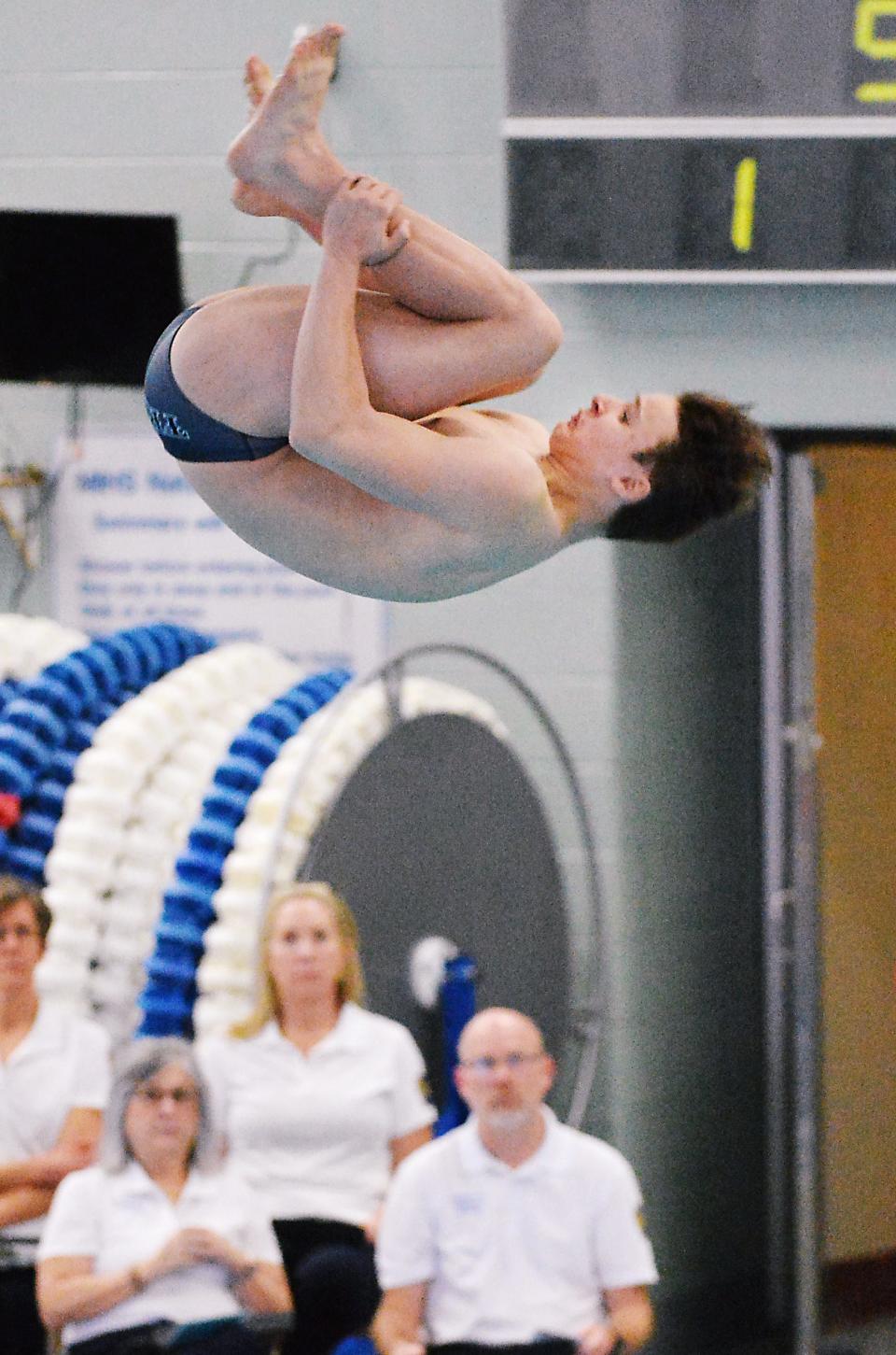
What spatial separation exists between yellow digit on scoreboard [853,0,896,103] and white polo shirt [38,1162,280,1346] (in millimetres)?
2654

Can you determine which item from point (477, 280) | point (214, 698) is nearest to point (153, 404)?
point (477, 280)

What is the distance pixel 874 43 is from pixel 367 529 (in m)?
2.57

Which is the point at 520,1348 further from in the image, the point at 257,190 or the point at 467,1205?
the point at 257,190

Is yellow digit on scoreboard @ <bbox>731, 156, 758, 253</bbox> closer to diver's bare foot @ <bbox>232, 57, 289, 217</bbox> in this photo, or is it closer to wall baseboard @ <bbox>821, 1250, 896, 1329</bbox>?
diver's bare foot @ <bbox>232, 57, 289, 217</bbox>

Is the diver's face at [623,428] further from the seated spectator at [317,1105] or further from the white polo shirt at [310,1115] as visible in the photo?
the white polo shirt at [310,1115]

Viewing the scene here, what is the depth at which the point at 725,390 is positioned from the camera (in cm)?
506

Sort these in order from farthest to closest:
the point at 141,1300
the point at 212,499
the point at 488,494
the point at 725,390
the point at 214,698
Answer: the point at 725,390
the point at 214,698
the point at 141,1300
the point at 212,499
the point at 488,494

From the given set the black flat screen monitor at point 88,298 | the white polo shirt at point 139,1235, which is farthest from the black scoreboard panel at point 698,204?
the white polo shirt at point 139,1235

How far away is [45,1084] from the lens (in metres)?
3.87

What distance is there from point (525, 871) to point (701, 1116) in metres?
0.92

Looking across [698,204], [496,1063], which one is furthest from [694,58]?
[496,1063]

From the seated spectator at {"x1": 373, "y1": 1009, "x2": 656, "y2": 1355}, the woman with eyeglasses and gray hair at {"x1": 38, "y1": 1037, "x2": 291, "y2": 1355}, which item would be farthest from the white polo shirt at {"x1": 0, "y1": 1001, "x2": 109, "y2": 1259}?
the seated spectator at {"x1": 373, "y1": 1009, "x2": 656, "y2": 1355}

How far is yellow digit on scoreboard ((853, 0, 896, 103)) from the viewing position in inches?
165

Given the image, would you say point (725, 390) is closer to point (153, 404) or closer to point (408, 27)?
point (408, 27)
